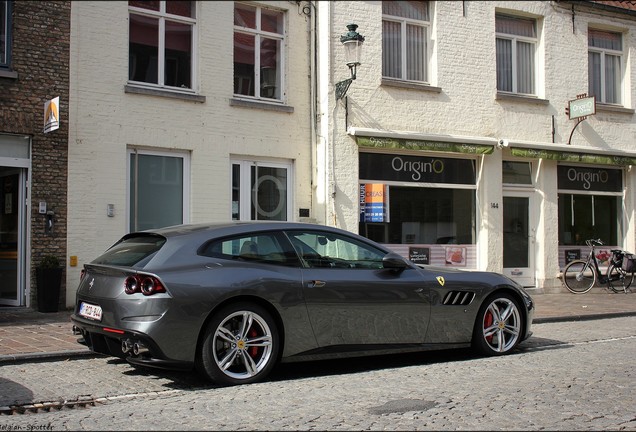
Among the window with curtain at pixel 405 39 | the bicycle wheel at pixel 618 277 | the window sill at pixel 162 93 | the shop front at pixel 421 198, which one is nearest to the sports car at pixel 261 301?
the window sill at pixel 162 93

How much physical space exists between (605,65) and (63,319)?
14855mm

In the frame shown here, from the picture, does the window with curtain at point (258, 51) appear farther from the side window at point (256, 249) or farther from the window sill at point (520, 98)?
the side window at point (256, 249)

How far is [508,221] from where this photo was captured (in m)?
17.3

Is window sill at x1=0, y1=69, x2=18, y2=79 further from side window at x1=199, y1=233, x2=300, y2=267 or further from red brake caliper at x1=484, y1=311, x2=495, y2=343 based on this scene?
red brake caliper at x1=484, y1=311, x2=495, y2=343

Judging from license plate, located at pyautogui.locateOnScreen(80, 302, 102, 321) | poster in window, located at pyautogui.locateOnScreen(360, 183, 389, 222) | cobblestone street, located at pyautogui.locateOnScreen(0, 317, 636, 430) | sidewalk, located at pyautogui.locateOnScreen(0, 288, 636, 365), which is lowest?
cobblestone street, located at pyautogui.locateOnScreen(0, 317, 636, 430)

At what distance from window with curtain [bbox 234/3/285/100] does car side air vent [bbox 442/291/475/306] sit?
307 inches

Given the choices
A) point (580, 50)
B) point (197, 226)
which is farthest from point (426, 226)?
point (197, 226)

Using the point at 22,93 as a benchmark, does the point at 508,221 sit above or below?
below

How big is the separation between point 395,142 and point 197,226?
8.62 meters

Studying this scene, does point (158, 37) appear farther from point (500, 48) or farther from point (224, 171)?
point (500, 48)

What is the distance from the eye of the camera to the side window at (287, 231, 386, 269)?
729cm

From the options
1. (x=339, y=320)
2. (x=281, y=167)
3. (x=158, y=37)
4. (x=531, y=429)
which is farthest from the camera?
(x=281, y=167)

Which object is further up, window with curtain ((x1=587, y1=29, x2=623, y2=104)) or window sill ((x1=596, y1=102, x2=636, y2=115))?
window with curtain ((x1=587, y1=29, x2=623, y2=104))

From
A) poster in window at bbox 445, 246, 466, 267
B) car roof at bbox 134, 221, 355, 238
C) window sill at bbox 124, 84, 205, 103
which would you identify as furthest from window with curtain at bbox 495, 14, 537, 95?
car roof at bbox 134, 221, 355, 238
